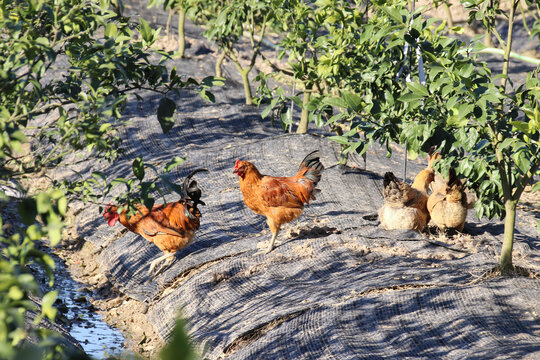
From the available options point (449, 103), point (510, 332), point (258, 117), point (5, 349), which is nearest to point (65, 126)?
A: point (5, 349)

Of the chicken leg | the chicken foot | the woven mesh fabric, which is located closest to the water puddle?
the woven mesh fabric

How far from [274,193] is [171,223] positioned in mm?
890

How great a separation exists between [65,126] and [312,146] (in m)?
5.12

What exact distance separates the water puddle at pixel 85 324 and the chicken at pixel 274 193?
1383 mm

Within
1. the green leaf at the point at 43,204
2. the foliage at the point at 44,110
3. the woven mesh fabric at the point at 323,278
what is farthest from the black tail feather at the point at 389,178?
the green leaf at the point at 43,204

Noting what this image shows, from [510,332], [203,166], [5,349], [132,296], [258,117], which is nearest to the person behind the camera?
[5,349]

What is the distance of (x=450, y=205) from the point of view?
526 centimetres

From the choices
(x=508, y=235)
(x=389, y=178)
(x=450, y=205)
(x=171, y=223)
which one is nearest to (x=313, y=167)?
(x=389, y=178)

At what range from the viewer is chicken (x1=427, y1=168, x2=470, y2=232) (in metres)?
5.25

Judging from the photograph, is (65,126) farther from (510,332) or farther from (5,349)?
(510,332)

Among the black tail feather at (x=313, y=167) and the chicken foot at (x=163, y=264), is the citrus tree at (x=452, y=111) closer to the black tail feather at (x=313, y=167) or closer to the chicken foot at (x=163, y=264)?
the black tail feather at (x=313, y=167)

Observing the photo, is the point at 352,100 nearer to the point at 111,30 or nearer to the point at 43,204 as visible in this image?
the point at 111,30

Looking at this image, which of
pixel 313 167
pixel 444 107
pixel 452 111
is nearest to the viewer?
pixel 452 111

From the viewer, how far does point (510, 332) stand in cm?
338
